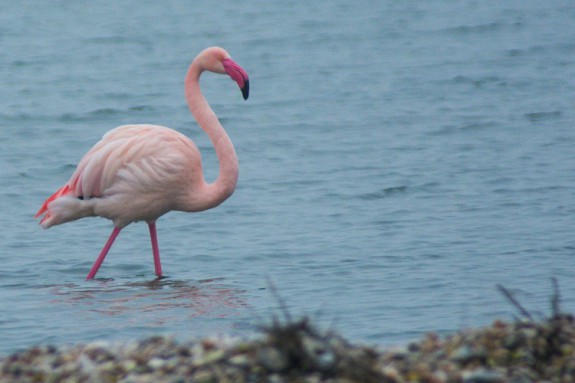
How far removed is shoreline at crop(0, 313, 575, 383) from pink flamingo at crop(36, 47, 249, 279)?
10.8ft

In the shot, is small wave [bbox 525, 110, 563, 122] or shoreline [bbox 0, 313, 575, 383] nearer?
shoreline [bbox 0, 313, 575, 383]

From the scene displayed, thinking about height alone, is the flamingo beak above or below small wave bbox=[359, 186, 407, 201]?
above

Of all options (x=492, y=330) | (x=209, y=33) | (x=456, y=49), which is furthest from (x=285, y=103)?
(x=492, y=330)

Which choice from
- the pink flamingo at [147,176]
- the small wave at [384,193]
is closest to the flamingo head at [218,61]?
the pink flamingo at [147,176]

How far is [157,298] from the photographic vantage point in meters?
8.51

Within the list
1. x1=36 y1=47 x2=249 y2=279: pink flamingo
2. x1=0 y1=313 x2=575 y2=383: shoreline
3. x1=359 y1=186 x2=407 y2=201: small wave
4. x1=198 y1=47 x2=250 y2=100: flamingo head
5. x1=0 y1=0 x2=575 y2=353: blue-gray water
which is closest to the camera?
x1=0 y1=313 x2=575 y2=383: shoreline

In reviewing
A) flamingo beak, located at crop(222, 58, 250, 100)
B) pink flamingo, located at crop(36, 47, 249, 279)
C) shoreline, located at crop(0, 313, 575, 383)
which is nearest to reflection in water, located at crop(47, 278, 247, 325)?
pink flamingo, located at crop(36, 47, 249, 279)

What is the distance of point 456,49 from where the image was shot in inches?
856

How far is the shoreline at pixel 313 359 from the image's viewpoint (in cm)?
466

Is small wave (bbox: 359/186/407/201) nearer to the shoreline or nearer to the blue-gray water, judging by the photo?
the blue-gray water

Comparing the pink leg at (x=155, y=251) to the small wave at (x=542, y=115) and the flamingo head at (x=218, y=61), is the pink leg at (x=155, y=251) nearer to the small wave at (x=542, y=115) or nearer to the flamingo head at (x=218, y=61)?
the flamingo head at (x=218, y=61)

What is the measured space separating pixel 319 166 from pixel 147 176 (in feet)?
16.8

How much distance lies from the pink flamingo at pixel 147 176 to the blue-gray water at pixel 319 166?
24.8 inches

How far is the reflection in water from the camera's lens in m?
8.00
